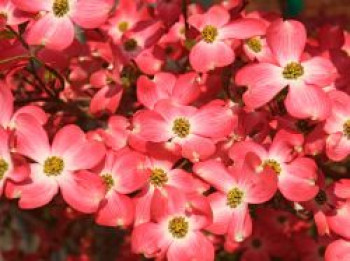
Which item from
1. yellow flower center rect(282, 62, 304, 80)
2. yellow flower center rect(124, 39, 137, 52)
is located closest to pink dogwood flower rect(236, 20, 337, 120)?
yellow flower center rect(282, 62, 304, 80)

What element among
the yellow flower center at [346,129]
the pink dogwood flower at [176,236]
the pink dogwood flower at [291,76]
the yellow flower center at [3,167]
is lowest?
the pink dogwood flower at [176,236]

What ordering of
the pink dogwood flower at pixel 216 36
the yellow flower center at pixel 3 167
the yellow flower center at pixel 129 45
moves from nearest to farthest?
the yellow flower center at pixel 3 167
the pink dogwood flower at pixel 216 36
the yellow flower center at pixel 129 45

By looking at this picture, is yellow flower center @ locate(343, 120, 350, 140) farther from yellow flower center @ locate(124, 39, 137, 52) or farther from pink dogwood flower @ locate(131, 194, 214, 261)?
yellow flower center @ locate(124, 39, 137, 52)

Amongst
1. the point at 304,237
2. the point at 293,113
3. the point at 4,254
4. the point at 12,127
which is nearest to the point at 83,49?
the point at 12,127

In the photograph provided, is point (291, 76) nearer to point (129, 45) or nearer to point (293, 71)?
point (293, 71)

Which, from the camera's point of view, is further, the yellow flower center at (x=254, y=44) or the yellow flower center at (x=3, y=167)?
the yellow flower center at (x=254, y=44)

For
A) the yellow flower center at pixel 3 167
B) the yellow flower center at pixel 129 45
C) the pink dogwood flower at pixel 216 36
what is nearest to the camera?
the yellow flower center at pixel 3 167

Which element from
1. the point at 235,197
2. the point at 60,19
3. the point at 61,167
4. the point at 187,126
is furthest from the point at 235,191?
the point at 60,19

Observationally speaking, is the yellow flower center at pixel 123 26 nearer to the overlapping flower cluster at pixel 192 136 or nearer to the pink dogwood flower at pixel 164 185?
the overlapping flower cluster at pixel 192 136

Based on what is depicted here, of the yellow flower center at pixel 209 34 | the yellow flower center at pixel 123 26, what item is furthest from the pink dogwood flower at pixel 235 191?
the yellow flower center at pixel 123 26
